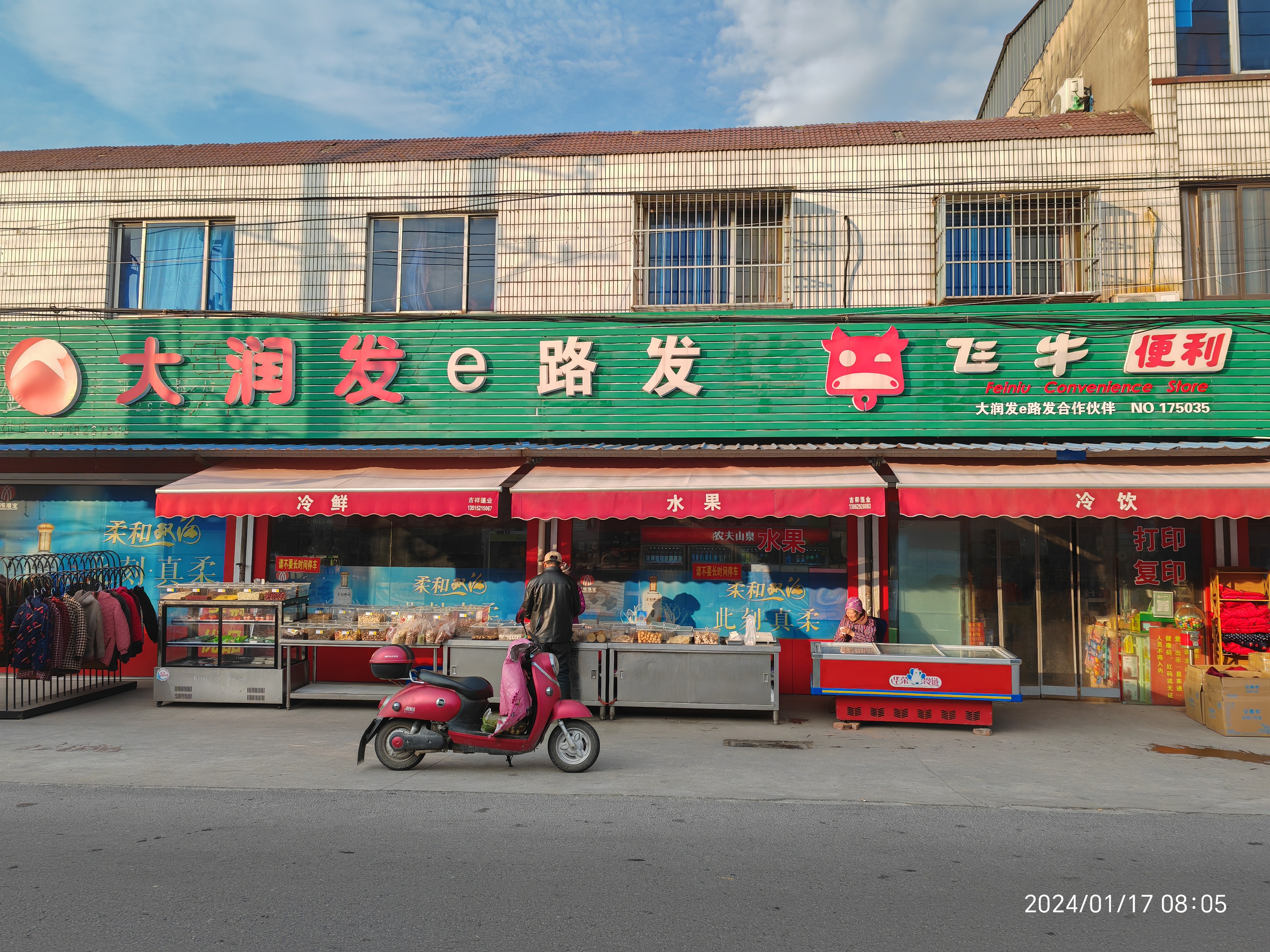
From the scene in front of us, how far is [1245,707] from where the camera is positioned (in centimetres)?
988

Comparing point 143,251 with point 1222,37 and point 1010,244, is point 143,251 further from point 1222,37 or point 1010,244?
point 1222,37

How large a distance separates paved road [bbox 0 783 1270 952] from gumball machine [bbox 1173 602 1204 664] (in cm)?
535

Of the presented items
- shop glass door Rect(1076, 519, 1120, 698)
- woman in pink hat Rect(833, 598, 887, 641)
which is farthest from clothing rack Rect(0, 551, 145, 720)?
shop glass door Rect(1076, 519, 1120, 698)

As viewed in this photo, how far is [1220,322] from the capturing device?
1112 cm

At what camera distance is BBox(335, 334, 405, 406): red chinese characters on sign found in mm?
12219

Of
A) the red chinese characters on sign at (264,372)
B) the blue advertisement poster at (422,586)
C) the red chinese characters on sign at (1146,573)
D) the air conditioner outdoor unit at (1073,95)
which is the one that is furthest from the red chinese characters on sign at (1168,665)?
the red chinese characters on sign at (264,372)

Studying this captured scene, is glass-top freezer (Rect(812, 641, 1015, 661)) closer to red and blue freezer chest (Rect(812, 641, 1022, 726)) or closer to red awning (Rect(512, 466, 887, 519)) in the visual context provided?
red and blue freezer chest (Rect(812, 641, 1022, 726))

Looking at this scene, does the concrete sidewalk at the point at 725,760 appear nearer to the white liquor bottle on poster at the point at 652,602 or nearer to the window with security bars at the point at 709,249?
the white liquor bottle on poster at the point at 652,602

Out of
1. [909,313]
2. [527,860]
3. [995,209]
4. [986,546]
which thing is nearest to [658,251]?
[909,313]

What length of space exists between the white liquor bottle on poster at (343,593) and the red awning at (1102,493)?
7.74 m

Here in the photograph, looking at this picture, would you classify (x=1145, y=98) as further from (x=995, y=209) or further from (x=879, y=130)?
(x=879, y=130)

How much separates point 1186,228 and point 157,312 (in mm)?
14418

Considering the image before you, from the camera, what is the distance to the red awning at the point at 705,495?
10258 millimetres

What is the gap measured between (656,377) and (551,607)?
356cm
